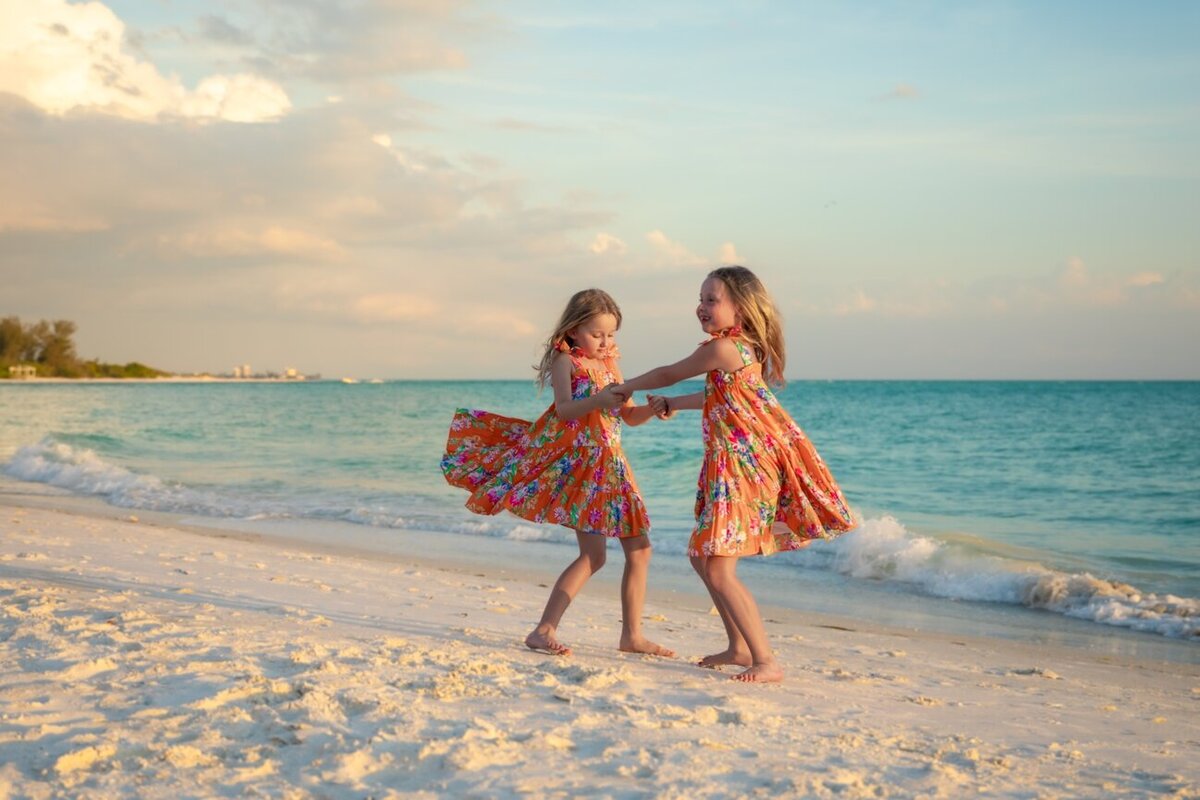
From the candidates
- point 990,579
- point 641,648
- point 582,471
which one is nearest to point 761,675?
point 641,648

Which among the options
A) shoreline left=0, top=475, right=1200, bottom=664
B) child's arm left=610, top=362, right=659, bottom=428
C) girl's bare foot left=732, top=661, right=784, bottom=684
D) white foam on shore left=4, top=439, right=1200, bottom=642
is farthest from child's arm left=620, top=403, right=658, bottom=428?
white foam on shore left=4, top=439, right=1200, bottom=642

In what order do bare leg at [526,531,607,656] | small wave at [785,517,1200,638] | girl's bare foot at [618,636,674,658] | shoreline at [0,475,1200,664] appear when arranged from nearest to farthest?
bare leg at [526,531,607,656]
girl's bare foot at [618,636,674,658]
shoreline at [0,475,1200,664]
small wave at [785,517,1200,638]

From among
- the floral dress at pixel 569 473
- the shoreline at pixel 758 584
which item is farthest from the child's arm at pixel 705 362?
the shoreline at pixel 758 584

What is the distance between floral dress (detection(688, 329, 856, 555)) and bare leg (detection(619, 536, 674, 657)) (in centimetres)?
49

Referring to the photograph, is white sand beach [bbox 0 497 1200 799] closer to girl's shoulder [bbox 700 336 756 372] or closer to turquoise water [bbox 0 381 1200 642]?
girl's shoulder [bbox 700 336 756 372]

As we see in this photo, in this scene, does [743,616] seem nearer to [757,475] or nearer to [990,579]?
[757,475]

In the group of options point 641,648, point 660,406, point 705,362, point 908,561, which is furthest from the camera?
point 908,561

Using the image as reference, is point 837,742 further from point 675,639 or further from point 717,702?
point 675,639

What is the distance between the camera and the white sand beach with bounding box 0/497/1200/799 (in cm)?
320

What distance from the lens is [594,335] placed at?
5.15 m

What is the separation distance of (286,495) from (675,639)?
39.1 feet

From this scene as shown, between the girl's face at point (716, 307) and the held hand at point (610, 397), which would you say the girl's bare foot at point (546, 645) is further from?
the girl's face at point (716, 307)

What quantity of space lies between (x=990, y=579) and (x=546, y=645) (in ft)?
19.2

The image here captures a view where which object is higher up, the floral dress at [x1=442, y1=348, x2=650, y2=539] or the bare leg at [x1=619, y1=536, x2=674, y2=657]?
the floral dress at [x1=442, y1=348, x2=650, y2=539]
